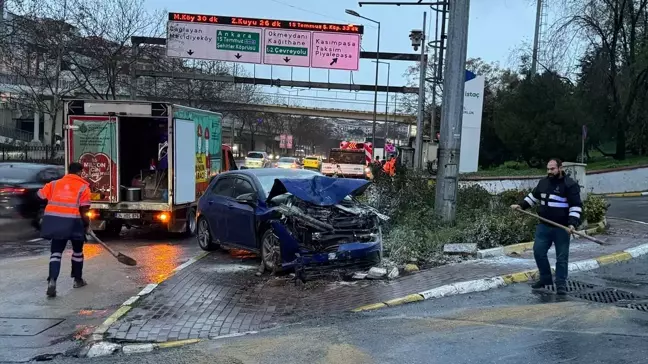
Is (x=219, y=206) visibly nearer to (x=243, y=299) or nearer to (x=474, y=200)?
(x=243, y=299)

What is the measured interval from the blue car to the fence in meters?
17.2

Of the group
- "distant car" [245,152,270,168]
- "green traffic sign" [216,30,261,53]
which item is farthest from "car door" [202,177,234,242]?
"distant car" [245,152,270,168]

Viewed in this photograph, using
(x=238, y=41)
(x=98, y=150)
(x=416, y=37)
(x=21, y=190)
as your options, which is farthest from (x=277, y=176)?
(x=416, y=37)

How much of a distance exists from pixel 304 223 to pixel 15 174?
8.46 metres

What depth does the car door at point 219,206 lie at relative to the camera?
1055 cm

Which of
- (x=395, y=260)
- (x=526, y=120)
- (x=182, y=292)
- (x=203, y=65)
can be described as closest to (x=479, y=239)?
(x=395, y=260)

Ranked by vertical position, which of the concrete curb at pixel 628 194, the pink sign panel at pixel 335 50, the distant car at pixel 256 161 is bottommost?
the distant car at pixel 256 161

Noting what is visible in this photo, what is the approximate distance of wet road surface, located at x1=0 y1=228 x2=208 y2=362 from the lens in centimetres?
598

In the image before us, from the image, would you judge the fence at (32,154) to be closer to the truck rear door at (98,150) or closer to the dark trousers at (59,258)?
the truck rear door at (98,150)

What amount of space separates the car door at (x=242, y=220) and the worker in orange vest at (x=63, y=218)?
Answer: 8.33 feet

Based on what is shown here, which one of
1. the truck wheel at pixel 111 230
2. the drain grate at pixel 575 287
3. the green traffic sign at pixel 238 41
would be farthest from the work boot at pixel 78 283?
the green traffic sign at pixel 238 41

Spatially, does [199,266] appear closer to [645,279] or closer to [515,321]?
[515,321]

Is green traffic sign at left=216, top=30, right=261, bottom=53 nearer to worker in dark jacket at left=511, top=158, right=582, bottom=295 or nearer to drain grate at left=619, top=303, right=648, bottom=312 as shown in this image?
worker in dark jacket at left=511, top=158, right=582, bottom=295

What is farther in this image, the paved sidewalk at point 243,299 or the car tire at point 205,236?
the car tire at point 205,236
